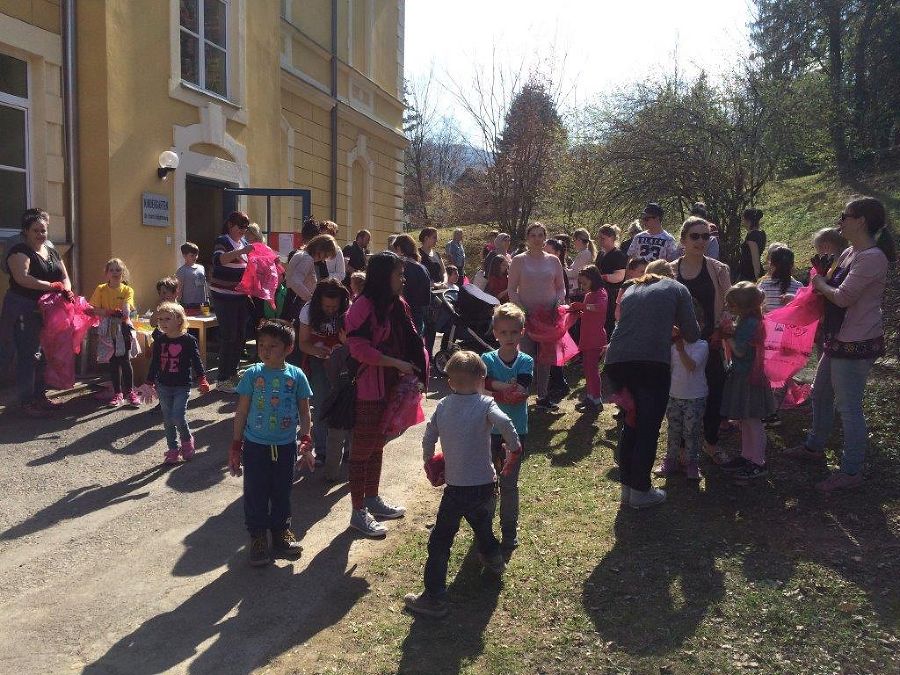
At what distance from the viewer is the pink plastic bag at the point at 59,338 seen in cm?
687

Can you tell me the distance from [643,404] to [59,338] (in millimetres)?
5680

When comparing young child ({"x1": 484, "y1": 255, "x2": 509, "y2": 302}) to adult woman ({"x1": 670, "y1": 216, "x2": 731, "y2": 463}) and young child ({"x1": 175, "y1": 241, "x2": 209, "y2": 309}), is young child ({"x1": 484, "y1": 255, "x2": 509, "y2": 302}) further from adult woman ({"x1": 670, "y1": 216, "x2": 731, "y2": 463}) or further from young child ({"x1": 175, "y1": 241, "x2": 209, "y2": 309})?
adult woman ({"x1": 670, "y1": 216, "x2": 731, "y2": 463})

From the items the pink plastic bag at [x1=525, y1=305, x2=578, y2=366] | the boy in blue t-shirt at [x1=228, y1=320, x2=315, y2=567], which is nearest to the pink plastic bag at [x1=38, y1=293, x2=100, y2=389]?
the boy in blue t-shirt at [x1=228, y1=320, x2=315, y2=567]

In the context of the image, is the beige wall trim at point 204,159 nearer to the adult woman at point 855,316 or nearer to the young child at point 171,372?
the young child at point 171,372

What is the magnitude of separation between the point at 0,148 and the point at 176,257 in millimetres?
2450

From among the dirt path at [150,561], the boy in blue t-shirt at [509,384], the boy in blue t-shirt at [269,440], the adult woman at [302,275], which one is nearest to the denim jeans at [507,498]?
the boy in blue t-shirt at [509,384]

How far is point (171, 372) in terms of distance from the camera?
5.63 meters

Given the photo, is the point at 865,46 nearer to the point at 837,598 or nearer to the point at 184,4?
the point at 184,4

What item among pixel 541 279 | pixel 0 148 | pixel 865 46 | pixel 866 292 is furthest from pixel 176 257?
pixel 865 46

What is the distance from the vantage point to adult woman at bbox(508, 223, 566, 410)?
6965 mm

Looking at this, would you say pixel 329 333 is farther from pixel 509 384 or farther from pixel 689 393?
pixel 689 393

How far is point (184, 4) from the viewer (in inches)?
391

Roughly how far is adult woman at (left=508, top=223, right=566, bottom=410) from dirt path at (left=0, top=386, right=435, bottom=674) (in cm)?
172

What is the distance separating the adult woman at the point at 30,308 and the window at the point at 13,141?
4.80ft
